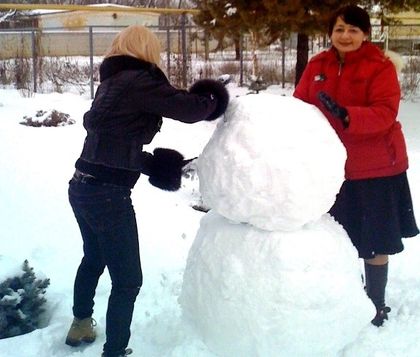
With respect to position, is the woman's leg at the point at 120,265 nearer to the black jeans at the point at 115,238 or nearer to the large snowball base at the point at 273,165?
the black jeans at the point at 115,238

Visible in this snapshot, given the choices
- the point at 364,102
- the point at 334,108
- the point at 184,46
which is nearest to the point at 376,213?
the point at 364,102

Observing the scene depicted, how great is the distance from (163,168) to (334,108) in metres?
0.83

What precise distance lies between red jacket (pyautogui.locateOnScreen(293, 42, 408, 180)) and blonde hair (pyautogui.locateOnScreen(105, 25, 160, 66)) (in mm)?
907

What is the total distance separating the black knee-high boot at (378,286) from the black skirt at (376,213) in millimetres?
129

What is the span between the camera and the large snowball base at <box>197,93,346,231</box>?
2572mm

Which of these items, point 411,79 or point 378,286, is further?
point 411,79

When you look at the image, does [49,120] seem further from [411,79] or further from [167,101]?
[411,79]

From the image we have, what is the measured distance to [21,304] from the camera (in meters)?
→ 3.51

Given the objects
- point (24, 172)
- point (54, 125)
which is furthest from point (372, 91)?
point (54, 125)

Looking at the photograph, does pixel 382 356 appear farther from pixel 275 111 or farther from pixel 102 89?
pixel 102 89

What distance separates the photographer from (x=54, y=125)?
8164mm

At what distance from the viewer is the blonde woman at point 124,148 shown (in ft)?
8.53

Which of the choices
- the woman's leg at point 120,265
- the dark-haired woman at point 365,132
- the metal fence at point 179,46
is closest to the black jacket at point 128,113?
the woman's leg at point 120,265

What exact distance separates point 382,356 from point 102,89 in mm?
1908
